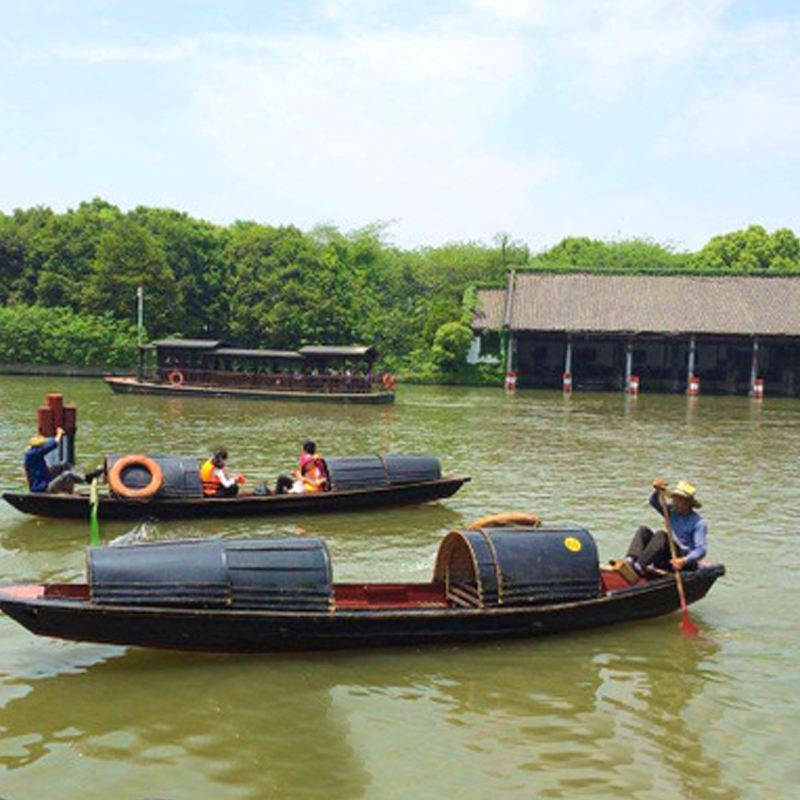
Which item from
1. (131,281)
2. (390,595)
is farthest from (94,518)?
(131,281)

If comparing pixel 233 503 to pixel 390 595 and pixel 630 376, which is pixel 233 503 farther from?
pixel 630 376

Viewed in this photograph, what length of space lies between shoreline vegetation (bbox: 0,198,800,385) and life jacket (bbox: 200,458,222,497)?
39.6m

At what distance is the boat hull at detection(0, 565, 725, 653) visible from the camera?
8031 millimetres

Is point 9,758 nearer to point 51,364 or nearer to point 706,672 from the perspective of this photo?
point 706,672

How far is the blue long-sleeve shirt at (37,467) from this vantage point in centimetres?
1455

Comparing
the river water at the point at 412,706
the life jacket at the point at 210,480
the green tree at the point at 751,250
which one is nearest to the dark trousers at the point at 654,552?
the river water at the point at 412,706

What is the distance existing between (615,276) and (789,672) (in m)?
50.3

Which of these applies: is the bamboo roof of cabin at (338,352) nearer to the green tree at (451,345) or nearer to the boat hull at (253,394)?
the boat hull at (253,394)

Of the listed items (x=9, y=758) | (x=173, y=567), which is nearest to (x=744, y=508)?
(x=173, y=567)

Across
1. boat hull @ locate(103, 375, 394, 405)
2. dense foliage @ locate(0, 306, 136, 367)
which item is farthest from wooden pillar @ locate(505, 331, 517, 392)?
dense foliage @ locate(0, 306, 136, 367)

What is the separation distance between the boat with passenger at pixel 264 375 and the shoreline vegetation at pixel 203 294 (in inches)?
502


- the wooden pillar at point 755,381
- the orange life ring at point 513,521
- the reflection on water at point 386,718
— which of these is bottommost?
the reflection on water at point 386,718

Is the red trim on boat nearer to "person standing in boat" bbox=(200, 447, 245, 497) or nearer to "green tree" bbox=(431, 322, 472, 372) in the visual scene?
"person standing in boat" bbox=(200, 447, 245, 497)

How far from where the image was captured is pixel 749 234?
A: 7250cm
